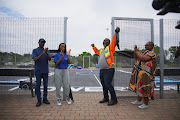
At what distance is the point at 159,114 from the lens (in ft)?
10.7

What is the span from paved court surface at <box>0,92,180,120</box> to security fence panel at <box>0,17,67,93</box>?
1472 millimetres

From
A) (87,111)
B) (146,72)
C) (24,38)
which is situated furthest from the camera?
(24,38)

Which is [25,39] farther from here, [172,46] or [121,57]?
[172,46]

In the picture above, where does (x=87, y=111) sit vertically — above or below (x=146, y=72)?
below

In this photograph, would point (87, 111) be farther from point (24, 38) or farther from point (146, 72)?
point (24, 38)

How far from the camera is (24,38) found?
15.6 feet

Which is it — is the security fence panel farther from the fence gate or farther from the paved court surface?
the fence gate

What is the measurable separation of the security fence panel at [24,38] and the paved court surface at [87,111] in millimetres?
1472

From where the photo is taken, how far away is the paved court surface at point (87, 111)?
3061 mm

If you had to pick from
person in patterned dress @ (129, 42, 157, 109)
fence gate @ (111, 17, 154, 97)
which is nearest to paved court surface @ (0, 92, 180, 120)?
person in patterned dress @ (129, 42, 157, 109)

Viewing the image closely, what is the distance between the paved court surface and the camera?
3.06 m

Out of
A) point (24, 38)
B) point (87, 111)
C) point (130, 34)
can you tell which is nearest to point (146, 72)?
point (130, 34)

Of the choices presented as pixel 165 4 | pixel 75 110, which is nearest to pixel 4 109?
pixel 75 110

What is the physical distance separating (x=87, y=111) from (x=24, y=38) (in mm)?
3414
